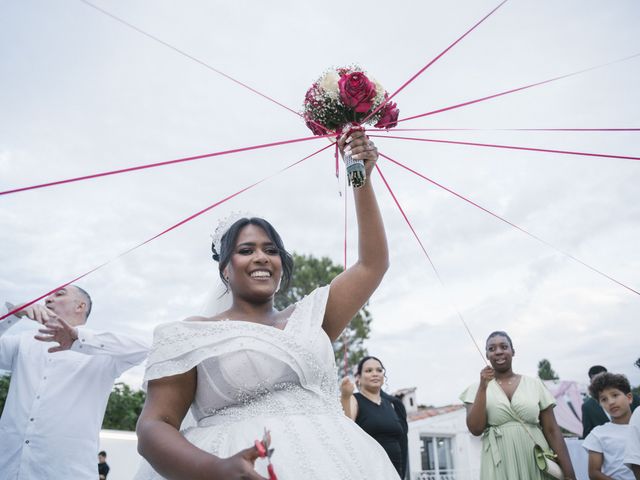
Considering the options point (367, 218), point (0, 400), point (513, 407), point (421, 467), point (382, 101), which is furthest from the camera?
point (421, 467)

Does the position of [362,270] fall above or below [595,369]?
below

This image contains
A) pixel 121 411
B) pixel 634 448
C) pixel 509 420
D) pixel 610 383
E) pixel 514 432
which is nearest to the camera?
pixel 634 448

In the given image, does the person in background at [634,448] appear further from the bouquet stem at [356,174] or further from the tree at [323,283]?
the tree at [323,283]

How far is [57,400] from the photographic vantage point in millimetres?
3584

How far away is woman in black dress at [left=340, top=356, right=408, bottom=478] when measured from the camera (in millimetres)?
4902

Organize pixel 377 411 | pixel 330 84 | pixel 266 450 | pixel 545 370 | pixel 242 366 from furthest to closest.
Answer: pixel 545 370 → pixel 377 411 → pixel 330 84 → pixel 242 366 → pixel 266 450

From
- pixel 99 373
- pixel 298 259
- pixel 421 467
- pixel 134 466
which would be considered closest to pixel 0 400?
pixel 134 466

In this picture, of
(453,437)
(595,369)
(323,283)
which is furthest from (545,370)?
(595,369)

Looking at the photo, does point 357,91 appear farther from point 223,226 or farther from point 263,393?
point 263,393

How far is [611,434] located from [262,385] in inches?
166

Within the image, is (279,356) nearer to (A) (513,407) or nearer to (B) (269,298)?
(B) (269,298)

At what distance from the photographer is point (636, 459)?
3.83 metres

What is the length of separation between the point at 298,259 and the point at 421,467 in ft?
37.5

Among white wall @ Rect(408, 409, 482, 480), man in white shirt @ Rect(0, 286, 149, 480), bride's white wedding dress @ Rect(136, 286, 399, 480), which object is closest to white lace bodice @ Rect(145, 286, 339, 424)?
bride's white wedding dress @ Rect(136, 286, 399, 480)
